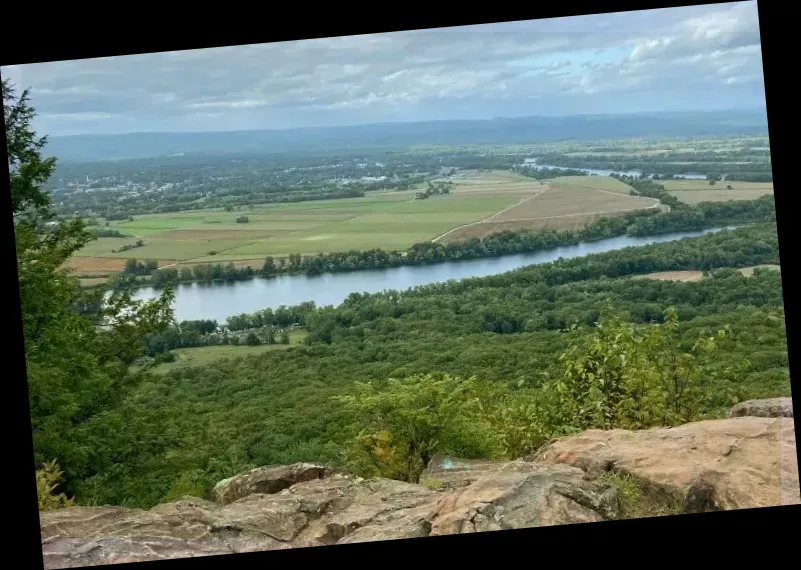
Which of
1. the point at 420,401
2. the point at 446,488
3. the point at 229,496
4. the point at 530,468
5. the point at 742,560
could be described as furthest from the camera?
the point at 420,401

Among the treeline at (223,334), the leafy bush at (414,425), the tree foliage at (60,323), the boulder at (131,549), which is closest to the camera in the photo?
the boulder at (131,549)

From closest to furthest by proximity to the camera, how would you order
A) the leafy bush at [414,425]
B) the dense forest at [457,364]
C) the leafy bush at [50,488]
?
the leafy bush at [50,488] → the leafy bush at [414,425] → the dense forest at [457,364]

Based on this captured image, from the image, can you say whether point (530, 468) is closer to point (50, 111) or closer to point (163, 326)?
point (163, 326)

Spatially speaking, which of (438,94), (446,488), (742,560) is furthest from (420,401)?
(742,560)

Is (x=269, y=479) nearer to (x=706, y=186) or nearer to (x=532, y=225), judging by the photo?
(x=532, y=225)

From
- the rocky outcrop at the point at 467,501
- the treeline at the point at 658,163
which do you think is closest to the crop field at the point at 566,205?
the treeline at the point at 658,163

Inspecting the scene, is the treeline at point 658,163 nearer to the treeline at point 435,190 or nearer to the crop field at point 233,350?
the treeline at point 435,190

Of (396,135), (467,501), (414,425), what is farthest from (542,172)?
(467,501)
